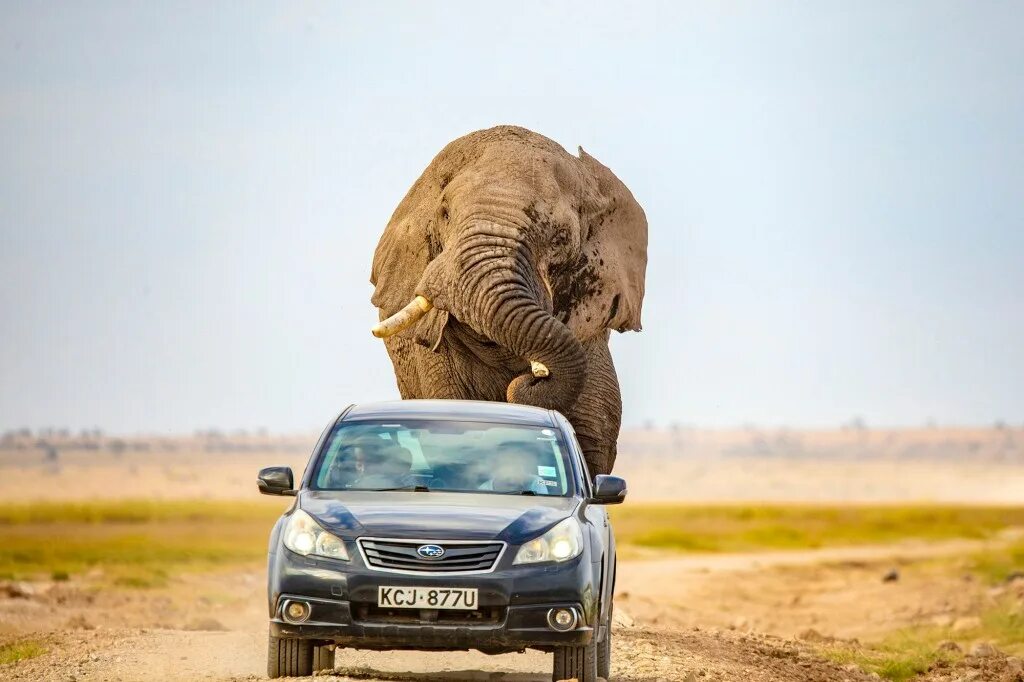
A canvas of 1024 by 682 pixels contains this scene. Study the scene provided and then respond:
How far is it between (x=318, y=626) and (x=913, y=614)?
1800 centimetres

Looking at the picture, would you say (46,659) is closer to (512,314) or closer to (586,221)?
(512,314)

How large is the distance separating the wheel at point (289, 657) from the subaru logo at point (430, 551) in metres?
0.96

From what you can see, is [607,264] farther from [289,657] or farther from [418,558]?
[418,558]

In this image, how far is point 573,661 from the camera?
11.3 m

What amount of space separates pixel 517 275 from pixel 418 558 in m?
6.69

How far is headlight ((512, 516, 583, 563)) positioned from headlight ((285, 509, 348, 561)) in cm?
102

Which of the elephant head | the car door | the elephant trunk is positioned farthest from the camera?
the elephant head

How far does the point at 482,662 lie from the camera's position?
14.2 meters

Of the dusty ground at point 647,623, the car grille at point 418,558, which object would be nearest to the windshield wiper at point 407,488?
the car grille at point 418,558

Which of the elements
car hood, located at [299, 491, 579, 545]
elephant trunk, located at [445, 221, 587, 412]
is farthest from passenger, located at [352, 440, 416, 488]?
elephant trunk, located at [445, 221, 587, 412]

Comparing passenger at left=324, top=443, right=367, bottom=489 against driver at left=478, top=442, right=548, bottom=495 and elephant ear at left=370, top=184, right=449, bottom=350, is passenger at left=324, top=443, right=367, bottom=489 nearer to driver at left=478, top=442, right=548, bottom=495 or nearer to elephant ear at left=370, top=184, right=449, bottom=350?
driver at left=478, top=442, right=548, bottom=495

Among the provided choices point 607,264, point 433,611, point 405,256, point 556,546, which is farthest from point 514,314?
point 433,611

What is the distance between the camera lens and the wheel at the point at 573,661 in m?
11.3

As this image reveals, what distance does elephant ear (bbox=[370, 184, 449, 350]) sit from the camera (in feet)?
63.2
